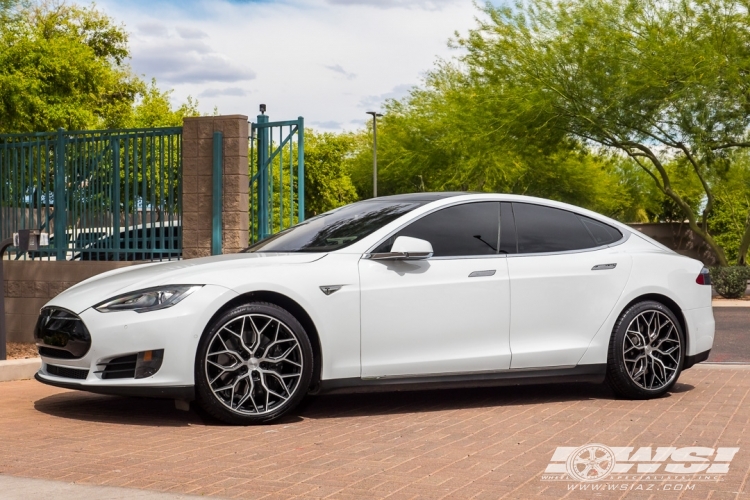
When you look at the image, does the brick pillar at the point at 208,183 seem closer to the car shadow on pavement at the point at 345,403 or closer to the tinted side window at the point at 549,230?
the car shadow on pavement at the point at 345,403

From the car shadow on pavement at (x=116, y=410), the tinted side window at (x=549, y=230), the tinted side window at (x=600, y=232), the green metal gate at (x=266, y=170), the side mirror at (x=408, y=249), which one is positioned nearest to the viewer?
the car shadow on pavement at (x=116, y=410)

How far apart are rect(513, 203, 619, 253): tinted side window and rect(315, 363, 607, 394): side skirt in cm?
93

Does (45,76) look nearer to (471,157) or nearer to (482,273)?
(471,157)

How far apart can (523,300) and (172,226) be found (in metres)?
6.88

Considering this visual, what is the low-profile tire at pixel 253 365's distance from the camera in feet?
21.8

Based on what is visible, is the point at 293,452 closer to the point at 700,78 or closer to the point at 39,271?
the point at 39,271

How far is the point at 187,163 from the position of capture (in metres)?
13.2

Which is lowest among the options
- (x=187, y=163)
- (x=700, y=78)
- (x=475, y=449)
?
(x=475, y=449)

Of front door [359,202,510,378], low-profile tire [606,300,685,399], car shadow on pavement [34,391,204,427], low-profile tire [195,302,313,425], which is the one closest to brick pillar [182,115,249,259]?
car shadow on pavement [34,391,204,427]

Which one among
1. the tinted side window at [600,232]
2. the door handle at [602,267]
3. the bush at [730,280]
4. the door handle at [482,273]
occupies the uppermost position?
the tinted side window at [600,232]

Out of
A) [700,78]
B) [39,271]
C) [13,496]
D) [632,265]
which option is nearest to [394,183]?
[700,78]

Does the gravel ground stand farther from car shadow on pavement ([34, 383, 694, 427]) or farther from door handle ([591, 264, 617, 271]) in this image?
door handle ([591, 264, 617, 271])

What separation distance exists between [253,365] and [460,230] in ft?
6.32

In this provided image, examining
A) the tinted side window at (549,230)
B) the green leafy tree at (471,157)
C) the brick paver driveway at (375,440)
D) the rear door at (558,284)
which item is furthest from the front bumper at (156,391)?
the green leafy tree at (471,157)
